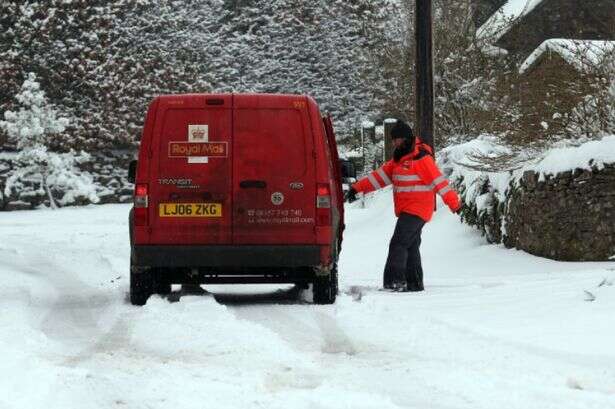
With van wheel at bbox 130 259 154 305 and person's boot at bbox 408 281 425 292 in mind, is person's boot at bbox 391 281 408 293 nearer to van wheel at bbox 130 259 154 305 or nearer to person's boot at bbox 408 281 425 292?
person's boot at bbox 408 281 425 292

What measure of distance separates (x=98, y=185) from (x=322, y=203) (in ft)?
83.1

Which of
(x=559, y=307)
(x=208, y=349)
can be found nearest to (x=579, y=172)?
(x=559, y=307)

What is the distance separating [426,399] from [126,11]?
106ft

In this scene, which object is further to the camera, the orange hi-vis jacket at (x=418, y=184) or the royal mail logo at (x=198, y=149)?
the orange hi-vis jacket at (x=418, y=184)

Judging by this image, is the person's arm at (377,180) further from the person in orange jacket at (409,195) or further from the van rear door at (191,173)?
the van rear door at (191,173)

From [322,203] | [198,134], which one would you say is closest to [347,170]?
[322,203]

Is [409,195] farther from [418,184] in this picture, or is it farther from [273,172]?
[273,172]

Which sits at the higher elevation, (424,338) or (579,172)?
Answer: (579,172)

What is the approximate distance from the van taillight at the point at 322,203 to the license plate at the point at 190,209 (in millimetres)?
845

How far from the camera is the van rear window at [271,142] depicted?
388 inches

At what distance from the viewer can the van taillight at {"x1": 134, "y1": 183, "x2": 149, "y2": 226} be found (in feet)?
32.5

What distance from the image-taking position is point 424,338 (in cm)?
758

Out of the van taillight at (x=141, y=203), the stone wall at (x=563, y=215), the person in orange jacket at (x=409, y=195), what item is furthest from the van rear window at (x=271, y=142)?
the stone wall at (x=563, y=215)

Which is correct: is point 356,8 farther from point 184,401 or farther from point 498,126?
point 184,401
